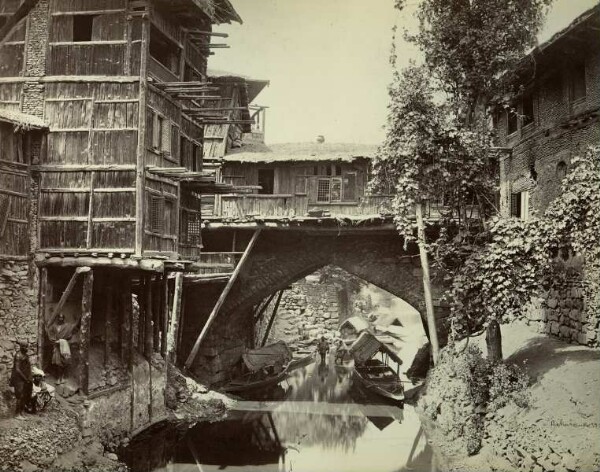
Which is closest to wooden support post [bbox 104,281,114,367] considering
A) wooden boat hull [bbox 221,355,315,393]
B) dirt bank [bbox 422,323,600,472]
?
wooden boat hull [bbox 221,355,315,393]

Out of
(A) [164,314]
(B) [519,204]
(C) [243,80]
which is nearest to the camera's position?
(A) [164,314]

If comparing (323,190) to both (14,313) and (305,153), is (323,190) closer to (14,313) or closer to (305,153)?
(305,153)

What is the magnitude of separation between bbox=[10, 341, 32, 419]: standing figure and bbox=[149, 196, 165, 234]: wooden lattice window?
17.4ft

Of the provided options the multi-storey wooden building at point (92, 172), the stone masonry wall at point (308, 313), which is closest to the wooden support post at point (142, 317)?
the multi-storey wooden building at point (92, 172)

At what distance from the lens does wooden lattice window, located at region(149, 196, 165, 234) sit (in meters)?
17.2

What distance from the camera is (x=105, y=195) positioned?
616 inches

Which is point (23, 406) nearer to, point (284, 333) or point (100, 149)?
point (100, 149)

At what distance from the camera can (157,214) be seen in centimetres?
1742

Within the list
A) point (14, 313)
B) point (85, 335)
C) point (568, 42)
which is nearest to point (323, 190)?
point (568, 42)

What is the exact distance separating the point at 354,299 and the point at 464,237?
3211cm

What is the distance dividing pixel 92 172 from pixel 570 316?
47.6ft

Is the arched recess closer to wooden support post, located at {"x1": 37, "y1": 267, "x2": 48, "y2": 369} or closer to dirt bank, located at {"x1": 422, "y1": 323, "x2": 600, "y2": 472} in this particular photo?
dirt bank, located at {"x1": 422, "y1": 323, "x2": 600, "y2": 472}

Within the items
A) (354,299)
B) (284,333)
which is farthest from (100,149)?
(354,299)

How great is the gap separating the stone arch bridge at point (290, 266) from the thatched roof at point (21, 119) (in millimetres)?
9564
